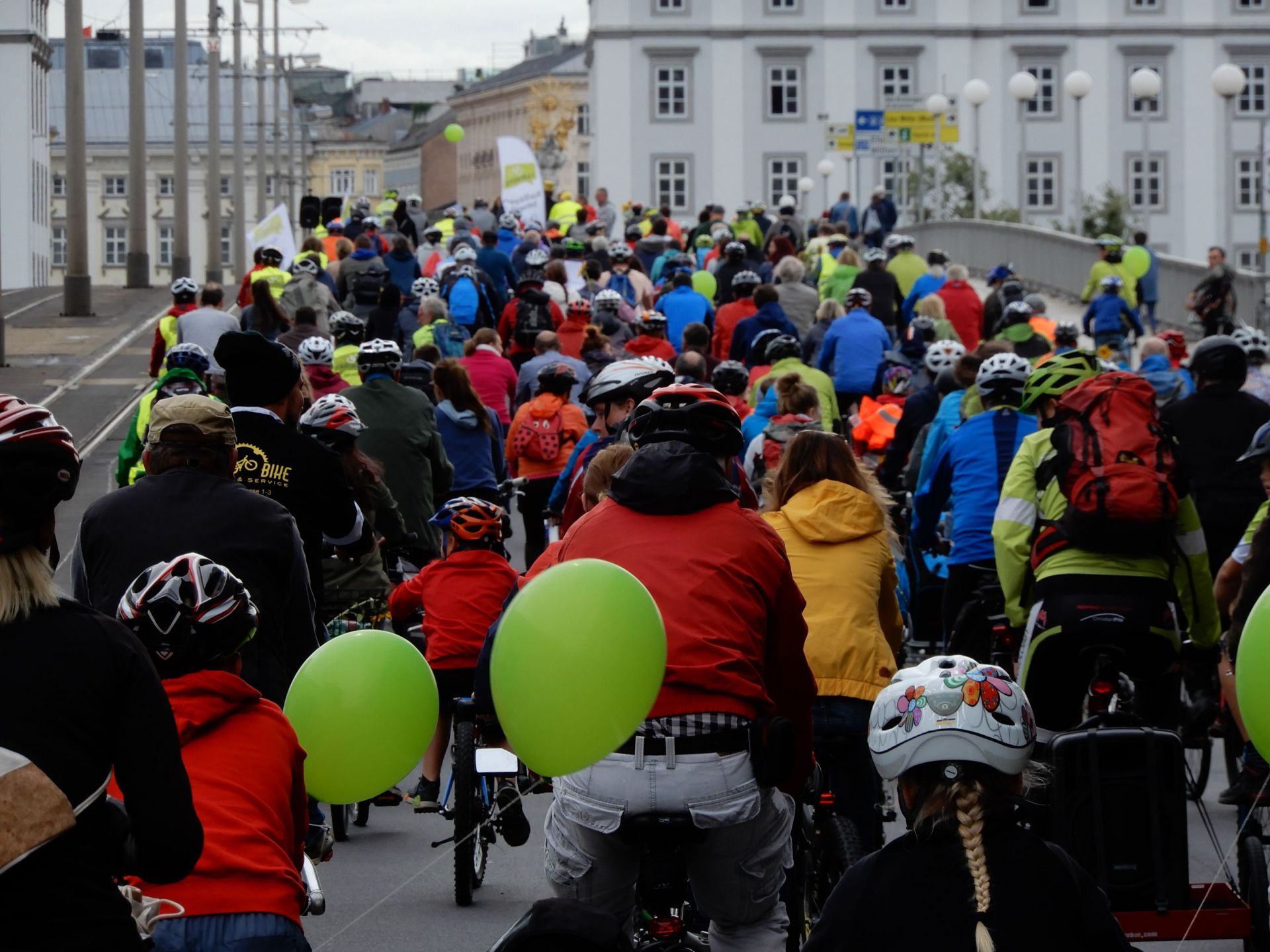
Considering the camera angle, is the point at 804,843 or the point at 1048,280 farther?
the point at 1048,280

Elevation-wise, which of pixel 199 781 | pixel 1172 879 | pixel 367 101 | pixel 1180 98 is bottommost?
pixel 1172 879

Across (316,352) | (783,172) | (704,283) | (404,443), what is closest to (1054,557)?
(404,443)

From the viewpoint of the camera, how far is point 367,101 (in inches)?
7303

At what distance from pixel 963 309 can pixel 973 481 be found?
1363 centimetres

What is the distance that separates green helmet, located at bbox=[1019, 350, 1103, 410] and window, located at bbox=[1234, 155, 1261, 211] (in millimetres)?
80512

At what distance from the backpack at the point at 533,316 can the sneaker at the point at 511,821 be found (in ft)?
37.5

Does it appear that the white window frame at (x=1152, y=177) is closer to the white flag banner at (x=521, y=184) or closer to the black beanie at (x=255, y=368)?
the white flag banner at (x=521, y=184)

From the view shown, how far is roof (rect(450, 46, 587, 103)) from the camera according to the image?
13188cm

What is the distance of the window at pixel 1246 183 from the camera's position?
3408 inches

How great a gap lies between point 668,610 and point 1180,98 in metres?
84.8

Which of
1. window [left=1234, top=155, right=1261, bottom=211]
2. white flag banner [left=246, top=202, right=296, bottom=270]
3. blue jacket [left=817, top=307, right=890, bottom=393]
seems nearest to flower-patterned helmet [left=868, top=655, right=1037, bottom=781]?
blue jacket [left=817, top=307, right=890, bottom=393]

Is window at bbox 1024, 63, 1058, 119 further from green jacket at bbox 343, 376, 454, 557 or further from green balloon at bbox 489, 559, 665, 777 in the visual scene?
green balloon at bbox 489, 559, 665, 777

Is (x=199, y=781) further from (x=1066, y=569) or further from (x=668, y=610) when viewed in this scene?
(x=1066, y=569)

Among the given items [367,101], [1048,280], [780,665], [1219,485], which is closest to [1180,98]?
[1048,280]
